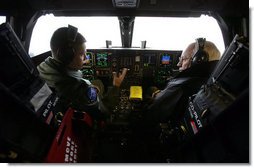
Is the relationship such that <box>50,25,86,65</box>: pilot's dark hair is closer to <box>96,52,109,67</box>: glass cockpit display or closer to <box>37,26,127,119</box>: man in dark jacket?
<box>37,26,127,119</box>: man in dark jacket

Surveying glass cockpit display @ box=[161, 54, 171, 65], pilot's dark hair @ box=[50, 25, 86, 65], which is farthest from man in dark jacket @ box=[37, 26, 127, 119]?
glass cockpit display @ box=[161, 54, 171, 65]

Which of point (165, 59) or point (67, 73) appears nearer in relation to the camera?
point (67, 73)

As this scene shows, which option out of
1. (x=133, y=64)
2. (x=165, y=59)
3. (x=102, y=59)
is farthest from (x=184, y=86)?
(x=102, y=59)

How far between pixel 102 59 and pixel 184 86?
1.28m

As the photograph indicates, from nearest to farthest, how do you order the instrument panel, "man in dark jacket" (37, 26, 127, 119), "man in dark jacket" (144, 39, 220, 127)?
1. "man in dark jacket" (37, 26, 127, 119)
2. "man in dark jacket" (144, 39, 220, 127)
3. the instrument panel

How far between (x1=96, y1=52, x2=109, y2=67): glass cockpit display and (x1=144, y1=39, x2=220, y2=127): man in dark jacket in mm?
1078

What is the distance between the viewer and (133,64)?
273 cm

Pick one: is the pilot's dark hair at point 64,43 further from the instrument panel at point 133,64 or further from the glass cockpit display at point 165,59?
the glass cockpit display at point 165,59

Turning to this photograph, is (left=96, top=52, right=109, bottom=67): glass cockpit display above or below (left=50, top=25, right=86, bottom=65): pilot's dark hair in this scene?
below

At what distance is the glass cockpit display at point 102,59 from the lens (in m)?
2.68

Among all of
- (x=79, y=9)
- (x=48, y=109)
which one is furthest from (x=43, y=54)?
(x=48, y=109)

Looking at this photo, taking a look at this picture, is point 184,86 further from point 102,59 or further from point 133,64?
point 102,59

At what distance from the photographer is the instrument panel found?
2664 mm

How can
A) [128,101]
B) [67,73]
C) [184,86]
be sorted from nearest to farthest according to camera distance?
[67,73] → [184,86] → [128,101]
